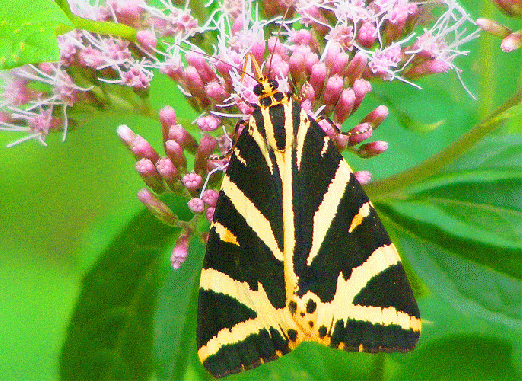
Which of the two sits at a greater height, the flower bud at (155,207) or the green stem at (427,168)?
the green stem at (427,168)

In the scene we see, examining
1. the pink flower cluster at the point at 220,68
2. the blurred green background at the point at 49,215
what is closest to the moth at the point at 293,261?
the pink flower cluster at the point at 220,68

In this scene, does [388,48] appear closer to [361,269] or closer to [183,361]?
[361,269]

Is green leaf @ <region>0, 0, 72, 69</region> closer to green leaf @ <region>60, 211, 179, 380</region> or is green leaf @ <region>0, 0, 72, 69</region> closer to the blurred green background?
green leaf @ <region>60, 211, 179, 380</region>

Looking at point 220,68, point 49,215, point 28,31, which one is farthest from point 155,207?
point 49,215

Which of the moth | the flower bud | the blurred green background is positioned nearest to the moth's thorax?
the moth

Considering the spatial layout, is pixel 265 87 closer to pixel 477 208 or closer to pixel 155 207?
pixel 155 207

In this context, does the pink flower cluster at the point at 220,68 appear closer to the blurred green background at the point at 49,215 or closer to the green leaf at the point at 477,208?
the green leaf at the point at 477,208
